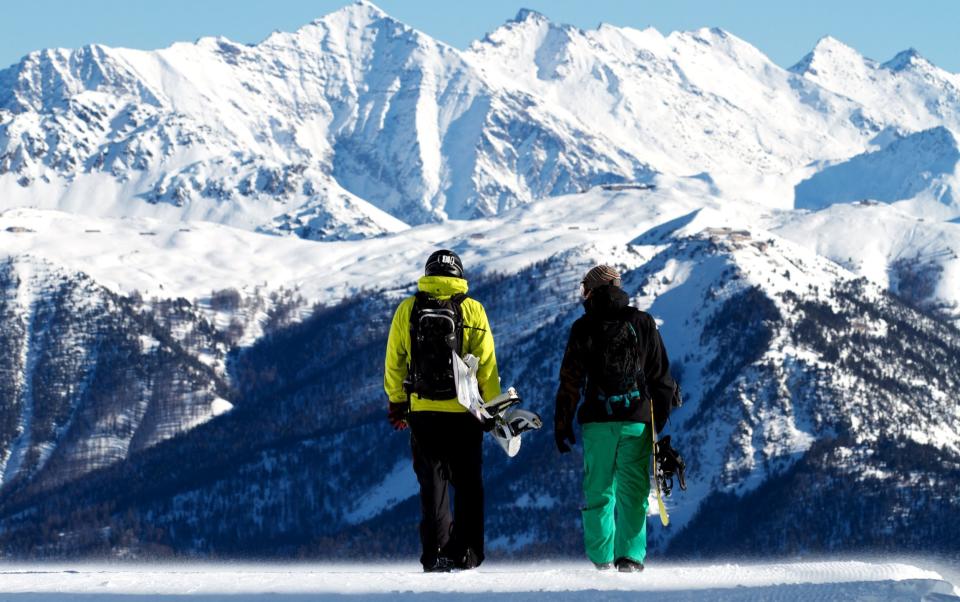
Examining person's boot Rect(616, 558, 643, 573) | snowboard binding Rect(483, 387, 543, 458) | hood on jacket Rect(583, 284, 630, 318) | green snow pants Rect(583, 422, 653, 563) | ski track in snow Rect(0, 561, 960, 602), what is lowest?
ski track in snow Rect(0, 561, 960, 602)

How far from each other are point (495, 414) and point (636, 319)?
104 inches

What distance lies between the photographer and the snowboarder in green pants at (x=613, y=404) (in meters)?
26.9

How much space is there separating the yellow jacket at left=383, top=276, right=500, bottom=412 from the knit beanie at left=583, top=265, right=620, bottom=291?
5.67ft

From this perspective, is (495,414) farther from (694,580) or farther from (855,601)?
(855,601)

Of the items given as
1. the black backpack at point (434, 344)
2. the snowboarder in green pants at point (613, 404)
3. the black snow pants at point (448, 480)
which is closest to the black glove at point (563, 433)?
the snowboarder in green pants at point (613, 404)

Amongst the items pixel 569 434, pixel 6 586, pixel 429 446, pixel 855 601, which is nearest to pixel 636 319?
pixel 569 434

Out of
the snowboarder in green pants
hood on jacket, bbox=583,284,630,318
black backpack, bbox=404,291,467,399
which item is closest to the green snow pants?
the snowboarder in green pants

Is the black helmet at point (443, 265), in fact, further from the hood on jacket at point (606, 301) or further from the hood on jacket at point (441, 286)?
the hood on jacket at point (606, 301)

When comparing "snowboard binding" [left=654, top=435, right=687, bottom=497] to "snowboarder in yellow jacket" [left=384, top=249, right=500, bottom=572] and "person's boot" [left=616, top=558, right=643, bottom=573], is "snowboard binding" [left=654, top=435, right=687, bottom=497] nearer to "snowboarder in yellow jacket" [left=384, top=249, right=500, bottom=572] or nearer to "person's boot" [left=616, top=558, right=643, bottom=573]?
"person's boot" [left=616, top=558, right=643, bottom=573]

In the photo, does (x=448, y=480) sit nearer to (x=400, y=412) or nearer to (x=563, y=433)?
(x=400, y=412)

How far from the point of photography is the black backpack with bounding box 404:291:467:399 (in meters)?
26.9

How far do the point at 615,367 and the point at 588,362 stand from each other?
44cm

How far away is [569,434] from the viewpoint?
27016 mm

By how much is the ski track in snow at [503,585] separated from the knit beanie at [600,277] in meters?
4.47
